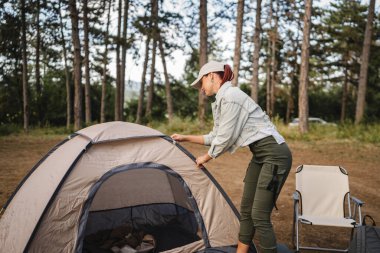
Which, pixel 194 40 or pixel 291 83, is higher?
pixel 194 40

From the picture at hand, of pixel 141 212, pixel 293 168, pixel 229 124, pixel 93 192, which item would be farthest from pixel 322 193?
pixel 293 168

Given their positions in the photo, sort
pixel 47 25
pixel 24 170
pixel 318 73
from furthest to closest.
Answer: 1. pixel 318 73
2. pixel 47 25
3. pixel 24 170

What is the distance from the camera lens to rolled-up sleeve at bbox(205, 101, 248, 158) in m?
2.67

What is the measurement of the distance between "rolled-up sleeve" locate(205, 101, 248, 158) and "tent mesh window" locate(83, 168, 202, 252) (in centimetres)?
171

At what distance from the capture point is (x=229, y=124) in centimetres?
266

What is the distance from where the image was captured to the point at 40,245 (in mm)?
2965

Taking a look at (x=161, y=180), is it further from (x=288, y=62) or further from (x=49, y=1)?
(x=288, y=62)

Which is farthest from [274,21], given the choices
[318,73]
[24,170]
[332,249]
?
[332,249]

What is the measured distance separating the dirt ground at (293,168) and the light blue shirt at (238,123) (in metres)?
1.93

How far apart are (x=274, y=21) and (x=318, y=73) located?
32.8 feet

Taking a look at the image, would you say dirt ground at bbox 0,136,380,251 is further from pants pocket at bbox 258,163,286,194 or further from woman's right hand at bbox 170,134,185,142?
woman's right hand at bbox 170,134,185,142

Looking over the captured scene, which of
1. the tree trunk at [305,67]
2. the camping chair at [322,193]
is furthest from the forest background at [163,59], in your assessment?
the camping chair at [322,193]

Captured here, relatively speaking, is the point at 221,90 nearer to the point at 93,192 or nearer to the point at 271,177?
the point at 271,177

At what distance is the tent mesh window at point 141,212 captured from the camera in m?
4.06
